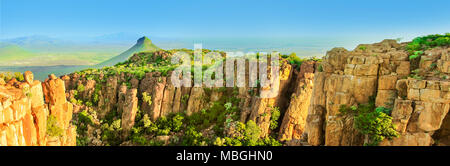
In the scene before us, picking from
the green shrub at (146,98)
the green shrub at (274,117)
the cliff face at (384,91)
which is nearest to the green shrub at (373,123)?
the cliff face at (384,91)

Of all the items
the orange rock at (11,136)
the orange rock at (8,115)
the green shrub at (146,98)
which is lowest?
the green shrub at (146,98)

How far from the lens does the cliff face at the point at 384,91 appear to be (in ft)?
41.7

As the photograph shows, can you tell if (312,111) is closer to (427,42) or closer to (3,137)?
(427,42)

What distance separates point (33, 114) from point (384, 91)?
2207cm

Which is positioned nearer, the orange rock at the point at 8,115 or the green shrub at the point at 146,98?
the orange rock at the point at 8,115

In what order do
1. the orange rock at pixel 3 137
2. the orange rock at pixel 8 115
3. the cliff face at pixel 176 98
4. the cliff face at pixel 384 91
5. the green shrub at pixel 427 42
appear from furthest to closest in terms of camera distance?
1. the cliff face at pixel 176 98
2. the green shrub at pixel 427 42
3. the cliff face at pixel 384 91
4. the orange rock at pixel 8 115
5. the orange rock at pixel 3 137

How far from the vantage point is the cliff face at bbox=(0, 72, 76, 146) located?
38.1 feet

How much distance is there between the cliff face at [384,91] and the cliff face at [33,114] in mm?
18270

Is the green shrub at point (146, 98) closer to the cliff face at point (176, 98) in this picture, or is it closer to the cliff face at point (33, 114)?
the cliff face at point (176, 98)

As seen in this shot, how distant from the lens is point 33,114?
1440cm

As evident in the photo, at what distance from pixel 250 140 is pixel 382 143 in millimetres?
17075

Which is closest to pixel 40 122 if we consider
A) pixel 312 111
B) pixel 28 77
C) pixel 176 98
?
pixel 28 77
